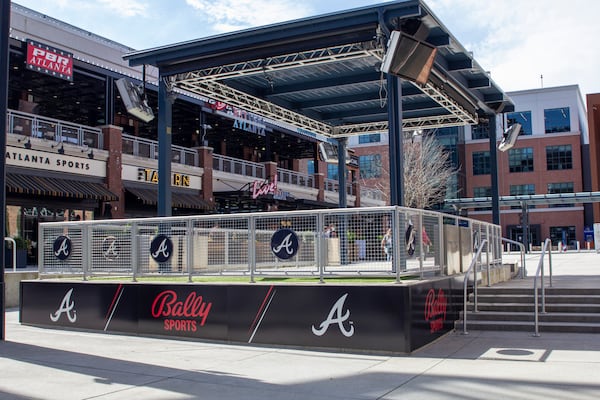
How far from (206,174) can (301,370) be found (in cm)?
2648

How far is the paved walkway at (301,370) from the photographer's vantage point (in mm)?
6828

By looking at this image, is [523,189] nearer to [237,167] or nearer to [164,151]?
[237,167]

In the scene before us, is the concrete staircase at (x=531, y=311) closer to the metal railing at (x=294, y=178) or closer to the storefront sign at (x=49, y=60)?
the storefront sign at (x=49, y=60)

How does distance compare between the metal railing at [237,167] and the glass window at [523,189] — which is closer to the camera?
the metal railing at [237,167]

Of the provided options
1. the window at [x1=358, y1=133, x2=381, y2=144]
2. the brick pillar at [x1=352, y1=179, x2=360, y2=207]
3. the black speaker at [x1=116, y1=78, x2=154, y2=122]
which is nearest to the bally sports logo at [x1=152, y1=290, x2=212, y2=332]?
the black speaker at [x1=116, y1=78, x2=154, y2=122]

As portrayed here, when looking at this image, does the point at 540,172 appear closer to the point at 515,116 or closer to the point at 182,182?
the point at 515,116

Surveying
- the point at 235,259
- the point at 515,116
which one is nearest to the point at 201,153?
the point at 235,259

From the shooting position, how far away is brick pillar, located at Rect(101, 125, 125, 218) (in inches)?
1077

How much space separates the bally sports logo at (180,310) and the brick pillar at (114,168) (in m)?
16.8

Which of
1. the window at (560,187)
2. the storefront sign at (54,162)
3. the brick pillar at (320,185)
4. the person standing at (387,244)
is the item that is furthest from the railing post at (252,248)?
the window at (560,187)

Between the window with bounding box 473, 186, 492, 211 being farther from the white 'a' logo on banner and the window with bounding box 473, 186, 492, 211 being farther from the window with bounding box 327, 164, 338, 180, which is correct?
the white 'a' logo on banner

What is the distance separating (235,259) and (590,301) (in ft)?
22.0

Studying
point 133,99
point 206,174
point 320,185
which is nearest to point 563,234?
point 320,185

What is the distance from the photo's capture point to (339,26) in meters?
14.1
